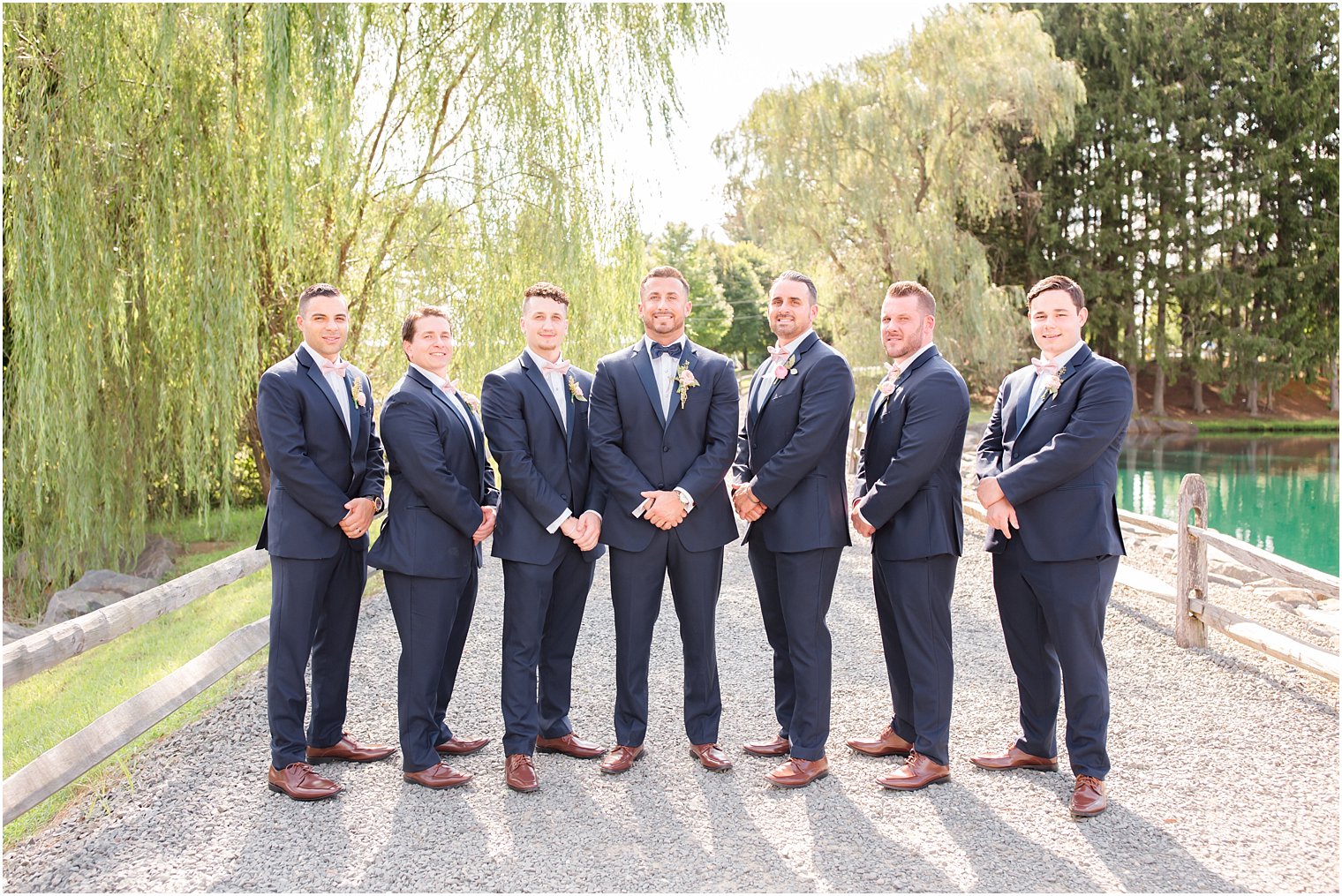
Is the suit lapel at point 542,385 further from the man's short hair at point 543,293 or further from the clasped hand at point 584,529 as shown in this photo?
the clasped hand at point 584,529

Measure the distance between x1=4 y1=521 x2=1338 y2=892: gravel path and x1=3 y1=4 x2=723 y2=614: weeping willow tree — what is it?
10.8ft

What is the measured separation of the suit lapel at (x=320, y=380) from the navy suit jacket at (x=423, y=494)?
0.69 feet

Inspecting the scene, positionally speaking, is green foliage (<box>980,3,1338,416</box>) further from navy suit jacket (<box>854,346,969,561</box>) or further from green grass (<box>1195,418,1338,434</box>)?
navy suit jacket (<box>854,346,969,561</box>)

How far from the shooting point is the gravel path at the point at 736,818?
297 centimetres

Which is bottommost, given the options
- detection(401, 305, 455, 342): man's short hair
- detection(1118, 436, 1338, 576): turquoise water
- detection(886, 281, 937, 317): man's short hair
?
detection(1118, 436, 1338, 576): turquoise water

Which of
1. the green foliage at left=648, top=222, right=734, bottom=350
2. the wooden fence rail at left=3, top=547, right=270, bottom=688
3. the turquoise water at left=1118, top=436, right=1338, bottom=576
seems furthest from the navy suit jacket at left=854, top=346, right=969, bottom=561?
the green foliage at left=648, top=222, right=734, bottom=350

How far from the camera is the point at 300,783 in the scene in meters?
3.57

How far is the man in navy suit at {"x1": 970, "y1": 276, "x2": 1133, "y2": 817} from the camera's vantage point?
139 inches

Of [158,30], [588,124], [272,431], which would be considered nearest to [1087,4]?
[588,124]

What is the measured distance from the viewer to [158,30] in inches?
251

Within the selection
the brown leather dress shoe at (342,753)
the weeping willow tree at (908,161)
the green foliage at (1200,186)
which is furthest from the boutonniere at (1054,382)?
the green foliage at (1200,186)

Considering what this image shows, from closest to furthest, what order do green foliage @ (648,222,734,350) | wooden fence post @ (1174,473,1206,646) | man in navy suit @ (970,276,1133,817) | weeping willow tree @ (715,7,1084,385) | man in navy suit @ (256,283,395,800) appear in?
1. man in navy suit @ (970,276,1133,817)
2. man in navy suit @ (256,283,395,800)
3. wooden fence post @ (1174,473,1206,646)
4. weeping willow tree @ (715,7,1084,385)
5. green foliage @ (648,222,734,350)

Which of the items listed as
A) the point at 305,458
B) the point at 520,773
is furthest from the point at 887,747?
the point at 305,458

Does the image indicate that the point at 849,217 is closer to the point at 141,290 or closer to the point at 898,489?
the point at 141,290
